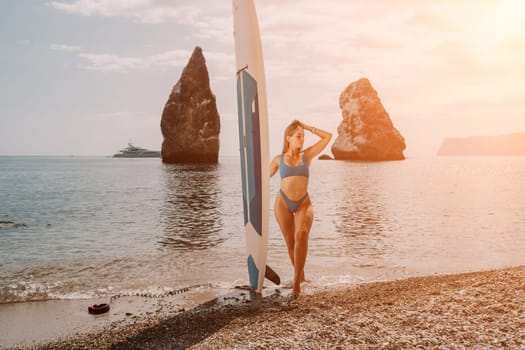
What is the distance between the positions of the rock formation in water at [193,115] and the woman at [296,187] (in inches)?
3495

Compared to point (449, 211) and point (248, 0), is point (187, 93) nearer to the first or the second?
point (449, 211)

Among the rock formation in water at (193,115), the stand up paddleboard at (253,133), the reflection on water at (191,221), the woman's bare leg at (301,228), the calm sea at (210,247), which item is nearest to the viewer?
the stand up paddleboard at (253,133)

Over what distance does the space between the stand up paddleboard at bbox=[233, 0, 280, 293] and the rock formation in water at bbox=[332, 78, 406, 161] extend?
414 feet

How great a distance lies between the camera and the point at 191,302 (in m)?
8.09

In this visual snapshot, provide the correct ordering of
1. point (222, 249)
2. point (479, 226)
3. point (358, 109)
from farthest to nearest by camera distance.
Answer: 1. point (358, 109)
2. point (479, 226)
3. point (222, 249)

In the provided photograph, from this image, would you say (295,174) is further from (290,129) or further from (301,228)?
(301,228)

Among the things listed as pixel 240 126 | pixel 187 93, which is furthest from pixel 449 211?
pixel 187 93

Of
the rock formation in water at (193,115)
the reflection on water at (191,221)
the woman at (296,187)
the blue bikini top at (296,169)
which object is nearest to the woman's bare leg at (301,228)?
the woman at (296,187)

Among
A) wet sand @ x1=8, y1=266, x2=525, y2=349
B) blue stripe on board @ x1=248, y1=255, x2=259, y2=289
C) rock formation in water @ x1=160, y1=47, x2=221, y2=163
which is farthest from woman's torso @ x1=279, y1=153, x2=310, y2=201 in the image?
rock formation in water @ x1=160, y1=47, x2=221, y2=163

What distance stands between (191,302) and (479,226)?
14964 mm

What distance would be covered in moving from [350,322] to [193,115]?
91.8m

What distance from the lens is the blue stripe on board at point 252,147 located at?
7.29 metres

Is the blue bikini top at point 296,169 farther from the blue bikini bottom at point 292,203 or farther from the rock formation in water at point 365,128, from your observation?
the rock formation in water at point 365,128

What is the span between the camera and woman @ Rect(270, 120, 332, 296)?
7.29 meters
